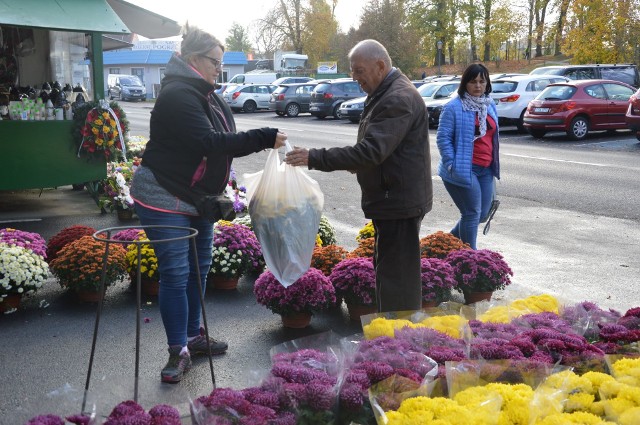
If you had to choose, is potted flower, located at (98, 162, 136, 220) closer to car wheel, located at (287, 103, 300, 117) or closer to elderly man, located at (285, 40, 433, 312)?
elderly man, located at (285, 40, 433, 312)

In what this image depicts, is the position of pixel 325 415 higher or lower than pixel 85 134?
lower

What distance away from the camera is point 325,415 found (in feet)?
8.45

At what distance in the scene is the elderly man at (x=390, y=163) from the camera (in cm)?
395

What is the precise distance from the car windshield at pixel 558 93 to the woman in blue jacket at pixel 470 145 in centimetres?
1389

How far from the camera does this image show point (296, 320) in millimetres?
5348

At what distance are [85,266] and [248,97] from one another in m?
31.9

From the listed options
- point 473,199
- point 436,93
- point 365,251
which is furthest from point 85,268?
point 436,93

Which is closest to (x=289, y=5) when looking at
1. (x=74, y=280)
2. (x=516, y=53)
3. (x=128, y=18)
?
(x=516, y=53)

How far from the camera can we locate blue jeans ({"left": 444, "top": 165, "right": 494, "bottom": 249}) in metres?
6.20

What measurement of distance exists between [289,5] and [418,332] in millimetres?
62839

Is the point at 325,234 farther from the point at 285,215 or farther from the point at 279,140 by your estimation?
the point at 279,140

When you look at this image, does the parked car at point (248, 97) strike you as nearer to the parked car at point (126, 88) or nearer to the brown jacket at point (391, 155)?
the parked car at point (126, 88)

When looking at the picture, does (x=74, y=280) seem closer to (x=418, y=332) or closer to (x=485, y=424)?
(x=418, y=332)

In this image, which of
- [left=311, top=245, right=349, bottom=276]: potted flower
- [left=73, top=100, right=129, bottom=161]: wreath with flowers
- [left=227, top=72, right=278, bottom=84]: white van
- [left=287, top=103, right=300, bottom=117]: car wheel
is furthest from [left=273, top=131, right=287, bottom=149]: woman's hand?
[left=227, top=72, right=278, bottom=84]: white van
